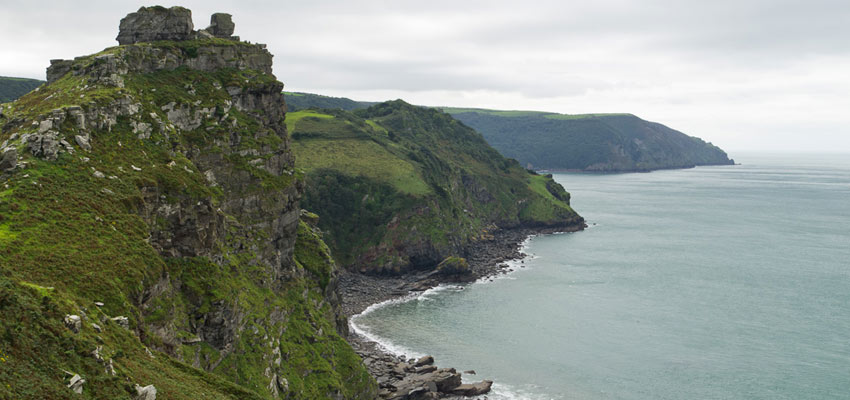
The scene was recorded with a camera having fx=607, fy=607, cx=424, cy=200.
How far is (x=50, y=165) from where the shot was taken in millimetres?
43188

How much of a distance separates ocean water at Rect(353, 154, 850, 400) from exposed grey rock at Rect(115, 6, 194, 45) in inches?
2275

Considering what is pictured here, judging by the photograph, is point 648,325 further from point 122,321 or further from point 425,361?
point 122,321

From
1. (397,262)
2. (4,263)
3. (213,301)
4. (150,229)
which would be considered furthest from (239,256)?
(397,262)

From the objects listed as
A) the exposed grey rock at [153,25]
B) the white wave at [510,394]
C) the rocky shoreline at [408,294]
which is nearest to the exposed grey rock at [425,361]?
the rocky shoreline at [408,294]

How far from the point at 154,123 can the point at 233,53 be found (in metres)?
19.9

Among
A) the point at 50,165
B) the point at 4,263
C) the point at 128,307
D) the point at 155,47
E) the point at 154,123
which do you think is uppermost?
the point at 155,47

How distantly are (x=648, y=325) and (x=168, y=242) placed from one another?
8546cm

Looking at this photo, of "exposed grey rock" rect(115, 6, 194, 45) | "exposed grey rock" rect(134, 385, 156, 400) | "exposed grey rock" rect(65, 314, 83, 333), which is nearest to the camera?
"exposed grey rock" rect(134, 385, 156, 400)

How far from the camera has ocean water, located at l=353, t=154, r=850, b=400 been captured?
83.9 meters

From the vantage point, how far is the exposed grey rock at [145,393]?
96.4 feet

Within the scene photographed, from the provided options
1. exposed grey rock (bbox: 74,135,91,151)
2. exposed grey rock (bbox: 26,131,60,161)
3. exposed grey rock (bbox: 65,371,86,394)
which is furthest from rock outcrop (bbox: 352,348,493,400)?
exposed grey rock (bbox: 65,371,86,394)

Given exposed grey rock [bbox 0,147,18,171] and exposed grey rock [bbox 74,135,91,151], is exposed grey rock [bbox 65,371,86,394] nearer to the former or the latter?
exposed grey rock [bbox 0,147,18,171]

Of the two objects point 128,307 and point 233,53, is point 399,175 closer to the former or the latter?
point 233,53

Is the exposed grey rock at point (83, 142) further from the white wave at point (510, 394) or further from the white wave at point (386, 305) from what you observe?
the white wave at point (386, 305)
